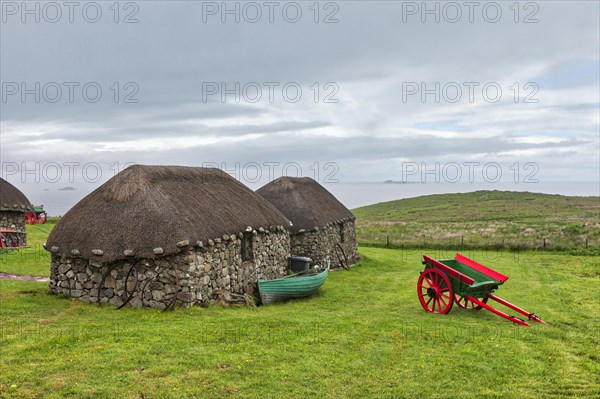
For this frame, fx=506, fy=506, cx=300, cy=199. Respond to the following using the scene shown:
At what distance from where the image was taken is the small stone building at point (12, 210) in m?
32.3

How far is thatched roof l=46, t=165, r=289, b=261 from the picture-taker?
50.7ft

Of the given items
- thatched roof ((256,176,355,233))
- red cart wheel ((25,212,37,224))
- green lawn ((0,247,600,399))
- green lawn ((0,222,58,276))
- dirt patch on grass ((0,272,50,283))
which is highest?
thatched roof ((256,176,355,233))

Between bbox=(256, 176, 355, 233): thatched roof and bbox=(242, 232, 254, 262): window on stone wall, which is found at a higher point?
bbox=(256, 176, 355, 233): thatched roof

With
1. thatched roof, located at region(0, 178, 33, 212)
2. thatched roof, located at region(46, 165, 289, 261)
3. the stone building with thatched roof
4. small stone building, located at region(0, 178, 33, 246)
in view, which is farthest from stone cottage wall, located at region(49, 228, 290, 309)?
thatched roof, located at region(0, 178, 33, 212)

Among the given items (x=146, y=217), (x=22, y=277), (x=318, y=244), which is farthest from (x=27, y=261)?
(x=318, y=244)

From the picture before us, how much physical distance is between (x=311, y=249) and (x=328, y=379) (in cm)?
1685

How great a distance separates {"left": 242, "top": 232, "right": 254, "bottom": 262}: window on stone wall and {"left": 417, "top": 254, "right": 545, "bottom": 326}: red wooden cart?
681 centimetres

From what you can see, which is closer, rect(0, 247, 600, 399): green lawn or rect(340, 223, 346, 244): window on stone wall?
rect(0, 247, 600, 399): green lawn

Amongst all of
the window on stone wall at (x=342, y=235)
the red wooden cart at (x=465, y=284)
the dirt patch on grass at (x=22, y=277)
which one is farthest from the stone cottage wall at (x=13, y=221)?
the red wooden cart at (x=465, y=284)

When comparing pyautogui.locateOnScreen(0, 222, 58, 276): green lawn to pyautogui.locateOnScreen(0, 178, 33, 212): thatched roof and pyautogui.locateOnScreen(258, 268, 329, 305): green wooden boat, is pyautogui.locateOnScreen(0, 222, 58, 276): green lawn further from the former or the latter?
pyautogui.locateOnScreen(258, 268, 329, 305): green wooden boat

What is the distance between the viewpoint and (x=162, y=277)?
1542 centimetres

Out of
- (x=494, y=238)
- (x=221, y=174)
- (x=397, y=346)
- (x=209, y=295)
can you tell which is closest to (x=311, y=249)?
(x=221, y=174)

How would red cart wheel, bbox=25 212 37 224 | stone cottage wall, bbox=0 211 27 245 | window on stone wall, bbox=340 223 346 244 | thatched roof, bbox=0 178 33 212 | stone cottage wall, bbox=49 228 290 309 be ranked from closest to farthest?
stone cottage wall, bbox=49 228 290 309 < window on stone wall, bbox=340 223 346 244 < stone cottage wall, bbox=0 211 27 245 < thatched roof, bbox=0 178 33 212 < red cart wheel, bbox=25 212 37 224

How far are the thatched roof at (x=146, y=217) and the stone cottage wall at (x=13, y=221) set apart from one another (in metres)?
16.9
